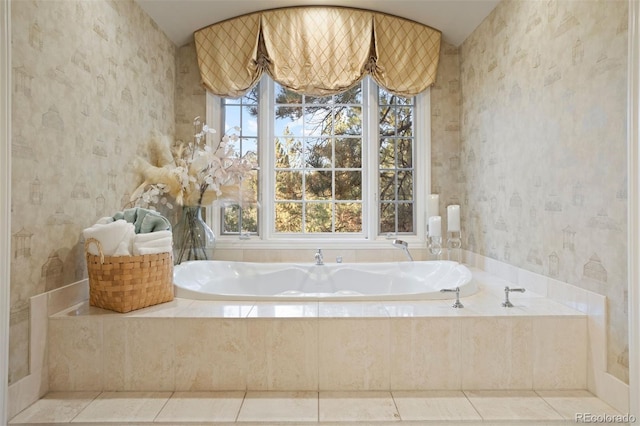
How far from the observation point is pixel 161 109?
2.77 meters

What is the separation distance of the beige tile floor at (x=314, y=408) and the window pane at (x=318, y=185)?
171 cm

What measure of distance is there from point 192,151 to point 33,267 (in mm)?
1395

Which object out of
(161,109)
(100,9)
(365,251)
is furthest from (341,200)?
(100,9)

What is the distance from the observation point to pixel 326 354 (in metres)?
1.63

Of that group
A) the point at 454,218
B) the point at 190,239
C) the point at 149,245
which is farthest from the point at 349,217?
the point at 149,245

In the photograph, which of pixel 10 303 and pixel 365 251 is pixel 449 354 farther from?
pixel 10 303

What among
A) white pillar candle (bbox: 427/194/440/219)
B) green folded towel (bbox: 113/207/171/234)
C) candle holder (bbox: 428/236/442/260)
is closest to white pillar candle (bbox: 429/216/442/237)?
candle holder (bbox: 428/236/442/260)

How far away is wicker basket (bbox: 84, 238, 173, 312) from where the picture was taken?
5.59ft

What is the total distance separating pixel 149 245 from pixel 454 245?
2002mm

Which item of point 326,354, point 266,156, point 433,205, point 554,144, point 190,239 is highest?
point 266,156

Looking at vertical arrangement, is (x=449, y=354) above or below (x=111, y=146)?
below

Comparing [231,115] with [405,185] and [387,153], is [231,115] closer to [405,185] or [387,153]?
[387,153]

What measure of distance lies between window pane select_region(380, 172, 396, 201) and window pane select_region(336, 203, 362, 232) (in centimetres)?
20
